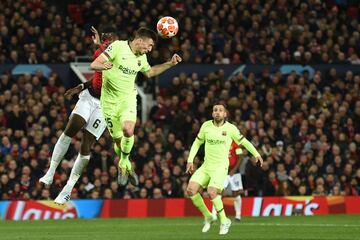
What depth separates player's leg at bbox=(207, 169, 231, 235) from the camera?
19.8 metres

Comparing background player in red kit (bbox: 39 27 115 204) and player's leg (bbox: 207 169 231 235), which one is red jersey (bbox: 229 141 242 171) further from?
background player in red kit (bbox: 39 27 115 204)

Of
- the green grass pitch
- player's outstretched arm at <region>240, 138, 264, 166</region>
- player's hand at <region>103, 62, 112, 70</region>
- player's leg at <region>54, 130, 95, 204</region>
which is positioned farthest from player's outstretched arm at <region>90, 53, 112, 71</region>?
player's outstretched arm at <region>240, 138, 264, 166</region>

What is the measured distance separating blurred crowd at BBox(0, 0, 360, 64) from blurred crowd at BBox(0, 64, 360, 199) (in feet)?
2.96

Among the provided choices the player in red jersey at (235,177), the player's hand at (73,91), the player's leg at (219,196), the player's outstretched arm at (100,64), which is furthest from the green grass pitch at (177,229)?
the player's outstretched arm at (100,64)

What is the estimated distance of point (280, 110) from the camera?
1225 inches

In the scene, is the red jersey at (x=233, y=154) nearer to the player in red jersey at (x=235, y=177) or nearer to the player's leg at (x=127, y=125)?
the player in red jersey at (x=235, y=177)

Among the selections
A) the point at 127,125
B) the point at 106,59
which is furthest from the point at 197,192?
the point at 106,59

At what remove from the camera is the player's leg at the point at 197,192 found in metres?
20.6

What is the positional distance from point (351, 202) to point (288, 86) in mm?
4489

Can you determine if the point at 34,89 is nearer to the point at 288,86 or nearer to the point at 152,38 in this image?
the point at 288,86

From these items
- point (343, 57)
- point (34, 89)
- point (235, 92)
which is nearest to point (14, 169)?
point (34, 89)

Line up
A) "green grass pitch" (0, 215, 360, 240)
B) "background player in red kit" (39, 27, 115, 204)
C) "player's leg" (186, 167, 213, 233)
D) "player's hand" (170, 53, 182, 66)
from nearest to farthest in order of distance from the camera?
"player's hand" (170, 53, 182, 66), "background player in red kit" (39, 27, 115, 204), "green grass pitch" (0, 215, 360, 240), "player's leg" (186, 167, 213, 233)

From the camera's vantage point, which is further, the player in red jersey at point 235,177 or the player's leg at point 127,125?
the player in red jersey at point 235,177

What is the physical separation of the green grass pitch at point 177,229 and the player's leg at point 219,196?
23 cm
